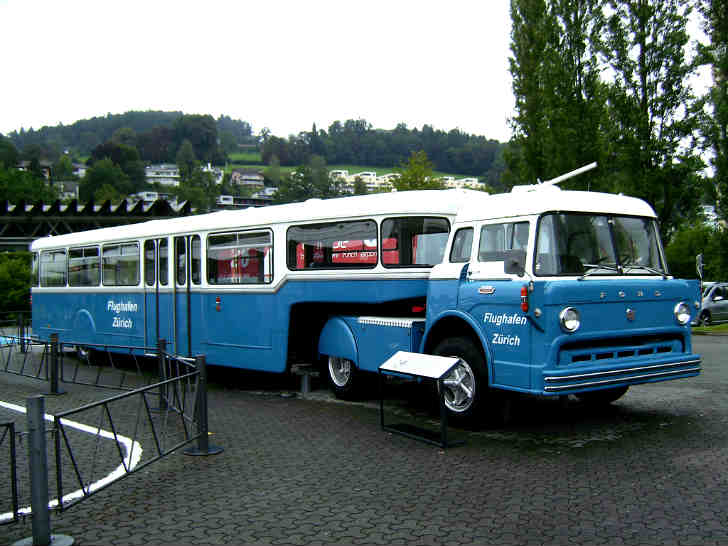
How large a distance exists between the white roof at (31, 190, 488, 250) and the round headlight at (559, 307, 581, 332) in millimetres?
2271

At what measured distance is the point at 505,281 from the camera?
26.2ft

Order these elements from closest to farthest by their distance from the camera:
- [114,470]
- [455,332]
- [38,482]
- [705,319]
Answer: [38,482] → [114,470] → [455,332] → [705,319]

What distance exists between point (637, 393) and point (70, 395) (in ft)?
31.4

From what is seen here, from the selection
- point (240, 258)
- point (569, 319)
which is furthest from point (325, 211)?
point (569, 319)

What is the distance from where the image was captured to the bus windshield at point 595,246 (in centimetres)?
792

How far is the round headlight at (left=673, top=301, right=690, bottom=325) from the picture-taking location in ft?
27.3

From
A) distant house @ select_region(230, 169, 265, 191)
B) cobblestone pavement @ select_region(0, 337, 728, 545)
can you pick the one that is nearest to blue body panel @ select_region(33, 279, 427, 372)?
cobblestone pavement @ select_region(0, 337, 728, 545)

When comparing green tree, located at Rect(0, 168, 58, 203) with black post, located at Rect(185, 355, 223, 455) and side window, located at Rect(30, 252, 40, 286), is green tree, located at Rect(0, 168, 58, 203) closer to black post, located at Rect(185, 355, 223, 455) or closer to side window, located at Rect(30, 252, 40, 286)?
side window, located at Rect(30, 252, 40, 286)

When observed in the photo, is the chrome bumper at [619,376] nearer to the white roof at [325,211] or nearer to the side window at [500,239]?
the side window at [500,239]

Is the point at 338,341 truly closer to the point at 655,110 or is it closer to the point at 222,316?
the point at 222,316

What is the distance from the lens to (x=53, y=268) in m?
18.5

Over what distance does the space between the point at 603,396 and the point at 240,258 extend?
20.8 feet

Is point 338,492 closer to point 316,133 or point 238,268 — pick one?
point 238,268

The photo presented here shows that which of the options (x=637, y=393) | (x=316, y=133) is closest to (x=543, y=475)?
(x=637, y=393)
